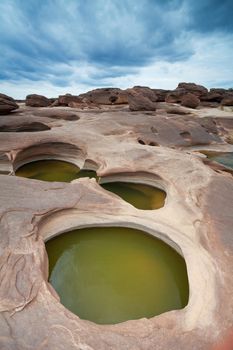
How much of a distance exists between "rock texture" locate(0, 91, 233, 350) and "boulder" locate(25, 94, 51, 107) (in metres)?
19.3

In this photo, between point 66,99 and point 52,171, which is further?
point 66,99

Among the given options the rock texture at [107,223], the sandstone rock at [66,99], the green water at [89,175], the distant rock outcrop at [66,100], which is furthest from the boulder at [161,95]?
the green water at [89,175]

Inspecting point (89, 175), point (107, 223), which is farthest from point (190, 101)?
point (107, 223)

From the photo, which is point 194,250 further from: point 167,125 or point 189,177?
point 167,125

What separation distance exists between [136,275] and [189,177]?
4705mm

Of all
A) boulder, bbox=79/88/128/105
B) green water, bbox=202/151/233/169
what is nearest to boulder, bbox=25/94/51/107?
boulder, bbox=79/88/128/105

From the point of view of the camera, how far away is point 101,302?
196 inches

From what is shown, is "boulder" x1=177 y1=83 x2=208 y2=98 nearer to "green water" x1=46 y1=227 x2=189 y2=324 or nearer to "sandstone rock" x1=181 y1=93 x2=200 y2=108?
"sandstone rock" x1=181 y1=93 x2=200 y2=108

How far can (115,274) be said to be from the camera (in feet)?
18.6

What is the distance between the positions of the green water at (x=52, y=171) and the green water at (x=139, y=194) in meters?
2.18

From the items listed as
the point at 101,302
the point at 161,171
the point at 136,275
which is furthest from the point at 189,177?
the point at 101,302

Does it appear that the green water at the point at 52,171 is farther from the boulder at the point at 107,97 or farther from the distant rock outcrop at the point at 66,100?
the boulder at the point at 107,97

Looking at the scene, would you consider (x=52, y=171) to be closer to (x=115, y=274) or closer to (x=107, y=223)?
(x=107, y=223)

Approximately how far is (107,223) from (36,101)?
2830 centimetres
